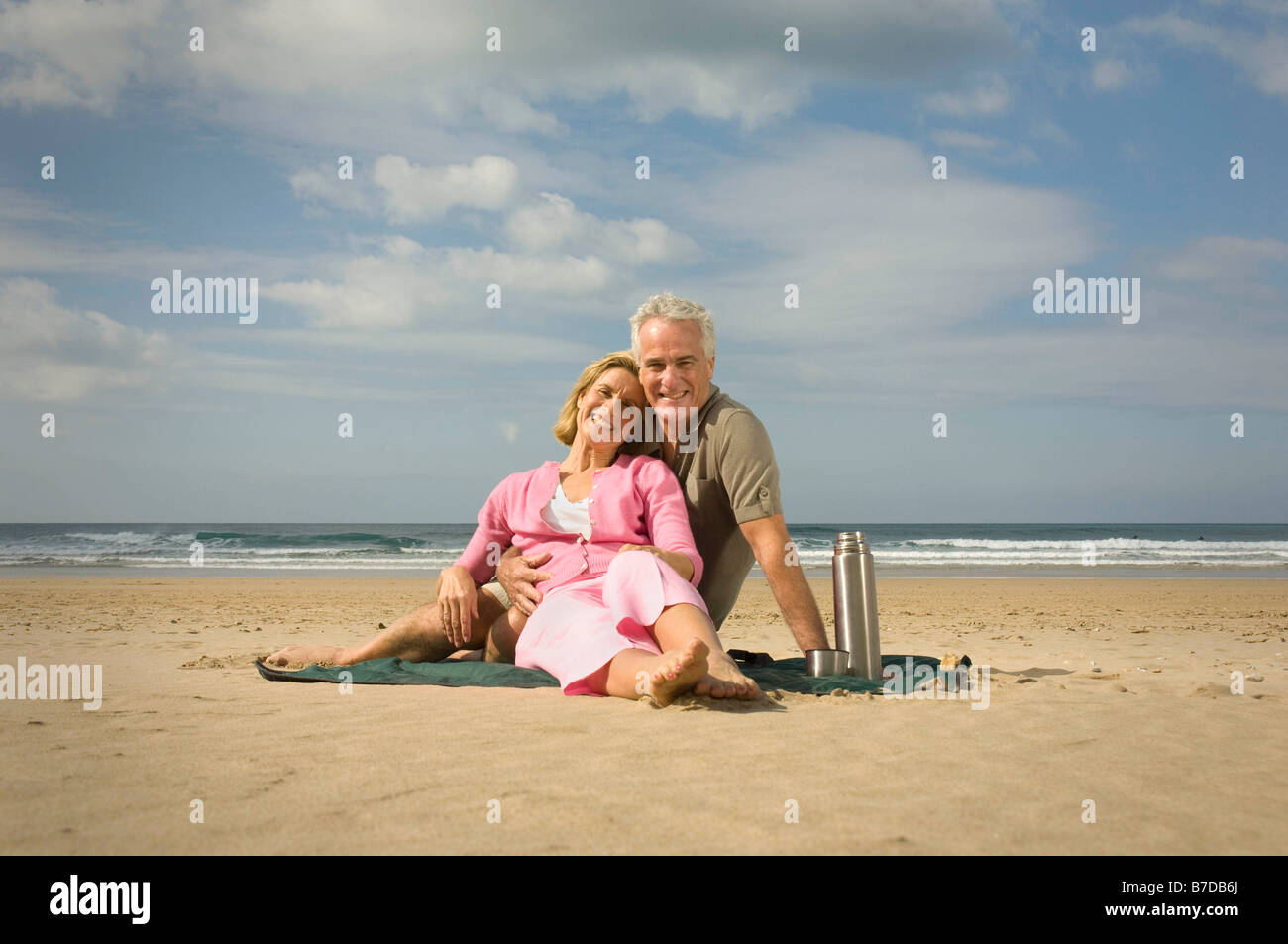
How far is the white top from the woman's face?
32 cm

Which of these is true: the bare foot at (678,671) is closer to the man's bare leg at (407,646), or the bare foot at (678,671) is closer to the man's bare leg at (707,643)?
the man's bare leg at (707,643)

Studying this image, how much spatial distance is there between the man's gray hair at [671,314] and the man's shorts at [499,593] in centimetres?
139

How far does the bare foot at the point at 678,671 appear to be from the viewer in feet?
10.8

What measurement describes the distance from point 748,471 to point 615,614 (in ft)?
3.52

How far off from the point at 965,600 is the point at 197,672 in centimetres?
1144

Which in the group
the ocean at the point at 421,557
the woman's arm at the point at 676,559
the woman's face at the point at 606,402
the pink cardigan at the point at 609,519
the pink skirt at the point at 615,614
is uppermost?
the woman's face at the point at 606,402

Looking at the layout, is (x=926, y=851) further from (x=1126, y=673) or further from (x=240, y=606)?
(x=240, y=606)

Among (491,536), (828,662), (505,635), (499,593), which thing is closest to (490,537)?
(491,536)

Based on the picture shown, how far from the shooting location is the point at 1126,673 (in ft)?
16.8

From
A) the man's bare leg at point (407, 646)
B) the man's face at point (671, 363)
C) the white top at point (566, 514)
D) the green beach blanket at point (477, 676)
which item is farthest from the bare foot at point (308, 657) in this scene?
the man's face at point (671, 363)

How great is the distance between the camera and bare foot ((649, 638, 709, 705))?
3279 millimetres

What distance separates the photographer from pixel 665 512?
4.27 meters

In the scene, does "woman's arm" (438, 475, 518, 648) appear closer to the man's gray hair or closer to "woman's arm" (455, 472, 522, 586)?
"woman's arm" (455, 472, 522, 586)
